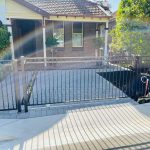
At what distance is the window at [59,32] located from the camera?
42.5 ft

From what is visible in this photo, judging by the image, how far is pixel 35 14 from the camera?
35.3 ft

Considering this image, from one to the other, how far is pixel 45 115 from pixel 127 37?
5565mm

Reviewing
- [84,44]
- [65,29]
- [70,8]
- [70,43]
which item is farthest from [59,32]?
[84,44]

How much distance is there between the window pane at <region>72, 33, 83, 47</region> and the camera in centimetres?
1339

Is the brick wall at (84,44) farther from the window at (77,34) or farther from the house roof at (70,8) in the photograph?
the house roof at (70,8)

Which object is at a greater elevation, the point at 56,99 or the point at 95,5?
the point at 95,5

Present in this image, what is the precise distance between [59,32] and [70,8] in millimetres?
1650

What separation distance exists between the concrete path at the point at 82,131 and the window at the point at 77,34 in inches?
343

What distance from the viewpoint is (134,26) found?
8711 mm

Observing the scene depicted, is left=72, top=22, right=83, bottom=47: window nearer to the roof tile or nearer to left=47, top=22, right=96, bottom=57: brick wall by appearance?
left=47, top=22, right=96, bottom=57: brick wall

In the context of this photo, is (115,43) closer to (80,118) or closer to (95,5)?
(95,5)

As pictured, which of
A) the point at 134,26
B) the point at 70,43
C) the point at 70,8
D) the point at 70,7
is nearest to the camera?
the point at 134,26

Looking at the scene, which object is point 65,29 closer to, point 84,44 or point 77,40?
point 77,40

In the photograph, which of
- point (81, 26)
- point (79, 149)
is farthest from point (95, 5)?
point (79, 149)
